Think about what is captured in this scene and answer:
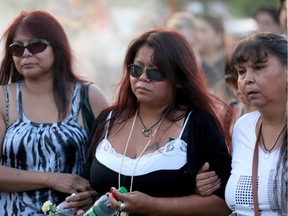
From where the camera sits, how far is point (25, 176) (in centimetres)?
580

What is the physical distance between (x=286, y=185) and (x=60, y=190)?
175cm

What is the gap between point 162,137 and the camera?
539 centimetres

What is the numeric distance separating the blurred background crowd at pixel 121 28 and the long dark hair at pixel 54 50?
8.2 inches

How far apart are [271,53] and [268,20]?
557cm

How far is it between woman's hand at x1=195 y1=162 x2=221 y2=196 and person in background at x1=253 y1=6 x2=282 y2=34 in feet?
17.3

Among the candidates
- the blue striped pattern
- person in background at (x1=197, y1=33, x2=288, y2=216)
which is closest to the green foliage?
the blue striped pattern

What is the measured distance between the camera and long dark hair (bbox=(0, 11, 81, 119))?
600 centimetres

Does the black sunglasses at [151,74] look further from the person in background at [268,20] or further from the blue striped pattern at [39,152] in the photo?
the person in background at [268,20]

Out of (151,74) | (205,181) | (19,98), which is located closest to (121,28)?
(19,98)

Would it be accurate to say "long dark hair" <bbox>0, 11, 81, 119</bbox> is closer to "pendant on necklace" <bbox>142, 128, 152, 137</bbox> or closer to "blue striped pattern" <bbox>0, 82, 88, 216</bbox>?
"blue striped pattern" <bbox>0, 82, 88, 216</bbox>

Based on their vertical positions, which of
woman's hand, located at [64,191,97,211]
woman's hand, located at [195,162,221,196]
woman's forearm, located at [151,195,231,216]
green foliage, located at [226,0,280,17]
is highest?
woman's hand, located at [195,162,221,196]

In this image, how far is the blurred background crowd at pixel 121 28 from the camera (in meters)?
10.3

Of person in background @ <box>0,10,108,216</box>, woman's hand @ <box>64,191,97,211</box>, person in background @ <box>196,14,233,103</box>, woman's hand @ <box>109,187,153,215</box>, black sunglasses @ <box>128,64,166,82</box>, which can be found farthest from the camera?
person in background @ <box>196,14,233,103</box>

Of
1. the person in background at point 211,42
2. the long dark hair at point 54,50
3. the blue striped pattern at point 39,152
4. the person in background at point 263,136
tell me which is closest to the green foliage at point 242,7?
the person in background at point 211,42
